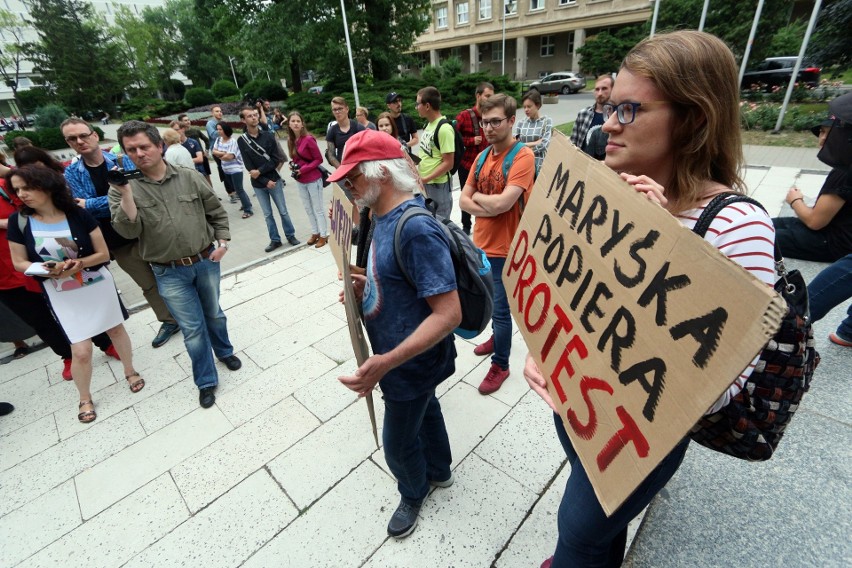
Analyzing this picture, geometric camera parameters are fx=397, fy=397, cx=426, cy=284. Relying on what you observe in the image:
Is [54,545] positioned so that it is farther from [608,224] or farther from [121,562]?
[608,224]

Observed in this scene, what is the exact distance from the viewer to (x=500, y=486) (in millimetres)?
2307

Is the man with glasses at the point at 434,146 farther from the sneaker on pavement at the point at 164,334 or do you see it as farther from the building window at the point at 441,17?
the building window at the point at 441,17

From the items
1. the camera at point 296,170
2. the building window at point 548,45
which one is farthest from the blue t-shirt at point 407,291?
the building window at point 548,45

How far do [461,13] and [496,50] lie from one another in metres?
5.00

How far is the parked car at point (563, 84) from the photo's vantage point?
26.4m

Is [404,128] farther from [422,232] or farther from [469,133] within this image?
[422,232]

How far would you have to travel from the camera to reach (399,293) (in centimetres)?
160

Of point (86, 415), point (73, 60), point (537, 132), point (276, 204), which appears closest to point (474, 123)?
point (537, 132)

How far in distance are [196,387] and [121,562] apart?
1.45 meters

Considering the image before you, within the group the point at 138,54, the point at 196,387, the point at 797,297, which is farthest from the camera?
the point at 138,54

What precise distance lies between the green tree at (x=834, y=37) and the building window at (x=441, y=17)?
34259mm

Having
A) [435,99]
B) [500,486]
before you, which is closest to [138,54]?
[435,99]

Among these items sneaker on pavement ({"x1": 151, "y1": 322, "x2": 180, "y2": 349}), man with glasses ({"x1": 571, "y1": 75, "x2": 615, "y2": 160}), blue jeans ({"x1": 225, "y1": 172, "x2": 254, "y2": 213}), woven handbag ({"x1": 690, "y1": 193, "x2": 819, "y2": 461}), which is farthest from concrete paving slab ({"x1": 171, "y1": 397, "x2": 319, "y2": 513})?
blue jeans ({"x1": 225, "y1": 172, "x2": 254, "y2": 213})

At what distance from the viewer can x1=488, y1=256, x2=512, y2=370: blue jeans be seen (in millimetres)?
2818
